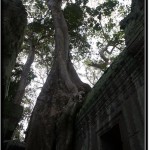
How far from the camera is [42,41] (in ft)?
54.7

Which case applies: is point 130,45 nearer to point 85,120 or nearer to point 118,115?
point 118,115

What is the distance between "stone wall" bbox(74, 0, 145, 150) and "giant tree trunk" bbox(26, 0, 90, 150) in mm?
1445

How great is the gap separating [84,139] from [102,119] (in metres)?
1.29

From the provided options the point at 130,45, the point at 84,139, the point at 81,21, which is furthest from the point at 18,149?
the point at 81,21

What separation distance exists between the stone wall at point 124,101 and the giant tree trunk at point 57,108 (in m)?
1.44

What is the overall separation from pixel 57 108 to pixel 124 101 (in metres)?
4.39

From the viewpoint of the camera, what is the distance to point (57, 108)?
7.55 m

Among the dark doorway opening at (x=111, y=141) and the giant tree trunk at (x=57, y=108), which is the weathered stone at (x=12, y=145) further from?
the dark doorway opening at (x=111, y=141)

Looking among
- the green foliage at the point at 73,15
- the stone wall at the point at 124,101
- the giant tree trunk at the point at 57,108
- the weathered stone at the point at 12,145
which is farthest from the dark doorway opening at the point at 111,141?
the green foliage at the point at 73,15

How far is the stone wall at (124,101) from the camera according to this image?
291cm

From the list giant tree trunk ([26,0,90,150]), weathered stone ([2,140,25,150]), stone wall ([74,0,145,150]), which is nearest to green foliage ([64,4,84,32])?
giant tree trunk ([26,0,90,150])

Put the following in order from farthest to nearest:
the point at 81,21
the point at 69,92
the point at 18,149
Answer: the point at 81,21, the point at 69,92, the point at 18,149

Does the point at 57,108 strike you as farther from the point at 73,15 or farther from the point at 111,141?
the point at 73,15

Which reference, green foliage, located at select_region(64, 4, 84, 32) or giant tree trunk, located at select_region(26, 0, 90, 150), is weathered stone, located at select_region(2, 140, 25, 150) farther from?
green foliage, located at select_region(64, 4, 84, 32)
